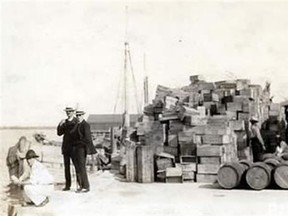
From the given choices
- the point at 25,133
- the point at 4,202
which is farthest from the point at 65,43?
the point at 4,202

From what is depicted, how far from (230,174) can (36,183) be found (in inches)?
60.7

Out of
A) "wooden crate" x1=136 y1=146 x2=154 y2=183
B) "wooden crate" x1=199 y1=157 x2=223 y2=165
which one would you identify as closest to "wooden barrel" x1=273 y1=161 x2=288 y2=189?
"wooden crate" x1=199 y1=157 x2=223 y2=165

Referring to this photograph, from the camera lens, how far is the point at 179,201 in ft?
15.7

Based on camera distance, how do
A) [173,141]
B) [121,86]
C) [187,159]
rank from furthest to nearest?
[173,141]
[187,159]
[121,86]

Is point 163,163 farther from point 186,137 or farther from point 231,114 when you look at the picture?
point 231,114

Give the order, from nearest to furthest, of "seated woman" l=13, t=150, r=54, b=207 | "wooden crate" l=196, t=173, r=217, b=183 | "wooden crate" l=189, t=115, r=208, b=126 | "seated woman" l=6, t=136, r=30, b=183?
"seated woman" l=13, t=150, r=54, b=207 < "seated woman" l=6, t=136, r=30, b=183 < "wooden crate" l=196, t=173, r=217, b=183 < "wooden crate" l=189, t=115, r=208, b=126

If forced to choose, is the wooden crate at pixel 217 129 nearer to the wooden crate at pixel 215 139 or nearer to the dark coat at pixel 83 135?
the wooden crate at pixel 215 139

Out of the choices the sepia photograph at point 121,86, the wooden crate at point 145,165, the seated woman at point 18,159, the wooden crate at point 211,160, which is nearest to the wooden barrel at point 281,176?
the sepia photograph at point 121,86

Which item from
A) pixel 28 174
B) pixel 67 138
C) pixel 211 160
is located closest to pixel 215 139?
pixel 211 160

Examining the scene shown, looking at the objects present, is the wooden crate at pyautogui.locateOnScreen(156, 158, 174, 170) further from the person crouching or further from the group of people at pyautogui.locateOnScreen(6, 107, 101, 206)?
the person crouching

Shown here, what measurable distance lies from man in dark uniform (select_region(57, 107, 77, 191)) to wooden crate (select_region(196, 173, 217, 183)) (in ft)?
3.56

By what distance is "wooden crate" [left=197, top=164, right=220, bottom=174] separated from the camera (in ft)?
17.0

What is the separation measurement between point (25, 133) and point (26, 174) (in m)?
0.34

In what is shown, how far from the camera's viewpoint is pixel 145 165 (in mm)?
5262
